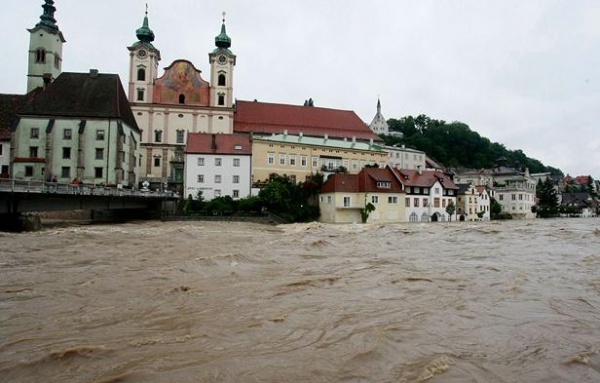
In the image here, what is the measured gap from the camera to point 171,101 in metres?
59.8

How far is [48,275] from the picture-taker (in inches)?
361

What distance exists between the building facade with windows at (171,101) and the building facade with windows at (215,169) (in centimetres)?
1060

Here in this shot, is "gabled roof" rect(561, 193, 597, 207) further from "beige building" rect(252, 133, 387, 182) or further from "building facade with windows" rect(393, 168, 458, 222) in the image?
"beige building" rect(252, 133, 387, 182)

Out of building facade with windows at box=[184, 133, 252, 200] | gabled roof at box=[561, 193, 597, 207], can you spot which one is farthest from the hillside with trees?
building facade with windows at box=[184, 133, 252, 200]

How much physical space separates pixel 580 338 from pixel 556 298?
246 cm

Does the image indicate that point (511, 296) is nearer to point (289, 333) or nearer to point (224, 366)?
point (289, 333)

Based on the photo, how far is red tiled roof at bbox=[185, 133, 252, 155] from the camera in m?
46.9

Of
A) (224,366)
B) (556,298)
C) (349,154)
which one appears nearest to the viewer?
(224,366)

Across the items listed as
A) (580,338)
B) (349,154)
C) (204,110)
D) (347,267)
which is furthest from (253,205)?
(580,338)

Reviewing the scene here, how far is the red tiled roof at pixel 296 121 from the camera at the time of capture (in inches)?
2451

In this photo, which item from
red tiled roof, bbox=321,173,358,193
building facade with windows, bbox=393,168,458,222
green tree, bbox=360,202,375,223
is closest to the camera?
green tree, bbox=360,202,375,223

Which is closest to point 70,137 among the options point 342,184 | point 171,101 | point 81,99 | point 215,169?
point 81,99

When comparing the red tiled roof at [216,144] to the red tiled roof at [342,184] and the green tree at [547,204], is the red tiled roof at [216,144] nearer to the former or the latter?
the red tiled roof at [342,184]

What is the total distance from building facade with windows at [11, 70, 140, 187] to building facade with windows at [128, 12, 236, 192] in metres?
Result: 11.2
